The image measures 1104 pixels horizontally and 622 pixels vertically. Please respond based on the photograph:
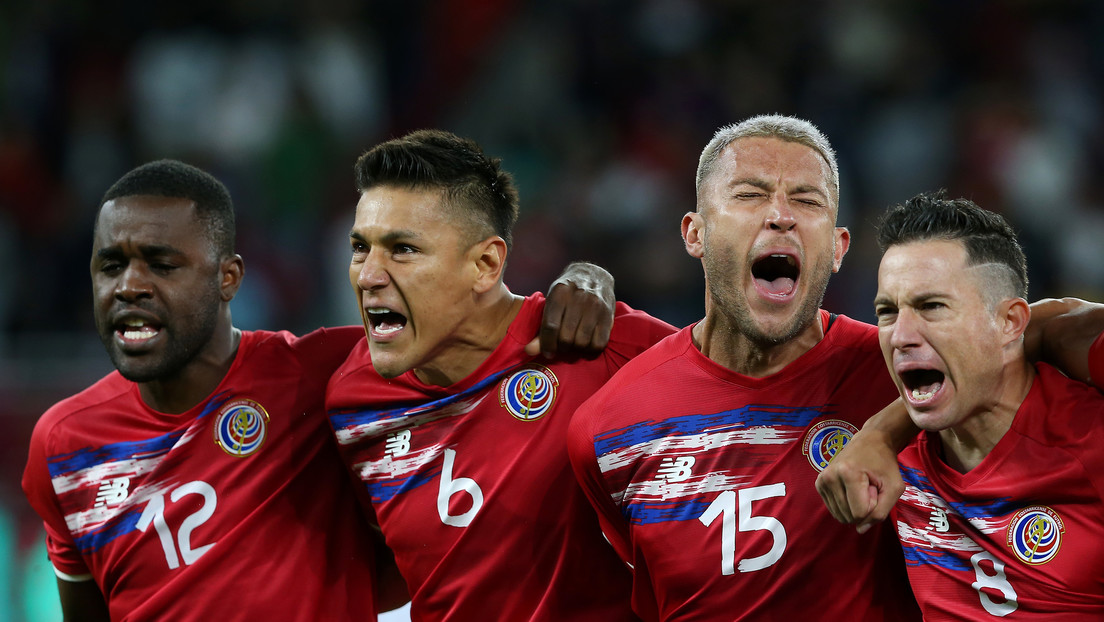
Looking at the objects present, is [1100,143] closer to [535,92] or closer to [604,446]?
[535,92]

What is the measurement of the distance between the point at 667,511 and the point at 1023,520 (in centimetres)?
85

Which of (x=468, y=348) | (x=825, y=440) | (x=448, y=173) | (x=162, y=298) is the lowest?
(x=825, y=440)

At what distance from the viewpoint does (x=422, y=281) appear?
10.6 ft

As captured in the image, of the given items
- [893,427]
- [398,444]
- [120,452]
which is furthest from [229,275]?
[893,427]

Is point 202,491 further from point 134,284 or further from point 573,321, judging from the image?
point 573,321

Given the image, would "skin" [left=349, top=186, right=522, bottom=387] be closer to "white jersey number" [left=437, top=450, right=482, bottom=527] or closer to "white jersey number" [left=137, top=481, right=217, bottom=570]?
"white jersey number" [left=437, top=450, right=482, bottom=527]

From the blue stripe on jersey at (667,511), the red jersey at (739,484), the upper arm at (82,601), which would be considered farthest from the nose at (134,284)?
the blue stripe on jersey at (667,511)

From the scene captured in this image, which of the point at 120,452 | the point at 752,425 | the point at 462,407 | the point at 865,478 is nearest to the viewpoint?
the point at 865,478

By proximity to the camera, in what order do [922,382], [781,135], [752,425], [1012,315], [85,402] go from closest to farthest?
[1012,315] → [922,382] → [752,425] → [781,135] → [85,402]

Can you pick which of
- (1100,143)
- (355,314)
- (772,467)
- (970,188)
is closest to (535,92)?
(355,314)

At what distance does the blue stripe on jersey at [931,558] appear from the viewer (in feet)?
8.95

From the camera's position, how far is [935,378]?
9.23 ft

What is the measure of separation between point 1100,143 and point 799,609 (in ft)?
21.8

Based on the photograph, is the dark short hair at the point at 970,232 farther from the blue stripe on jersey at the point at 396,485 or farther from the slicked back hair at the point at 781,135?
the blue stripe on jersey at the point at 396,485
